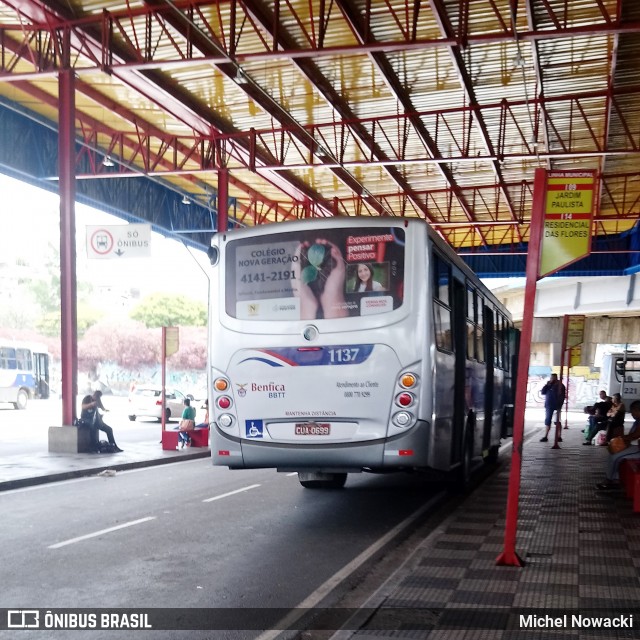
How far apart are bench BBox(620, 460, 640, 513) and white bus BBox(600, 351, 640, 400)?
2490cm

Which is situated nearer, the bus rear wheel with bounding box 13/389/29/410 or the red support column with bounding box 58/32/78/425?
the red support column with bounding box 58/32/78/425

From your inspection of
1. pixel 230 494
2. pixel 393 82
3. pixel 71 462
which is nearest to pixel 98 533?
pixel 230 494

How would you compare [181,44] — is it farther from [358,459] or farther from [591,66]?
[358,459]

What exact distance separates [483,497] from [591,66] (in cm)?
1131

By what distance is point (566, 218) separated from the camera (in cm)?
789

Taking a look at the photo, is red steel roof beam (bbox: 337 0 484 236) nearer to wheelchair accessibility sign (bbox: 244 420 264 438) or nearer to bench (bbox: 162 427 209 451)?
wheelchair accessibility sign (bbox: 244 420 264 438)

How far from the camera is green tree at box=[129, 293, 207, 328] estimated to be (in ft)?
258

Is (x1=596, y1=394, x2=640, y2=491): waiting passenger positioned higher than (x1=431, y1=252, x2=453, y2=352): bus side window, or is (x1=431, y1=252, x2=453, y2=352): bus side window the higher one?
(x1=431, y1=252, x2=453, y2=352): bus side window

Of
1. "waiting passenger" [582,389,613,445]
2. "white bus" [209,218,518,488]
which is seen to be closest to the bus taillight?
"white bus" [209,218,518,488]

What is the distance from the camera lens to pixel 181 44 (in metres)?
18.0

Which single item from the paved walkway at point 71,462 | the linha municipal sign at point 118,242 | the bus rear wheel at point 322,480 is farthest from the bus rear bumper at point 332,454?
the linha municipal sign at point 118,242

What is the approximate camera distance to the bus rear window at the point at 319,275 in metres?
9.19

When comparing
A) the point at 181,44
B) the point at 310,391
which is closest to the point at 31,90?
the point at 181,44

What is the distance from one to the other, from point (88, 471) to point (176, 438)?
186 inches
